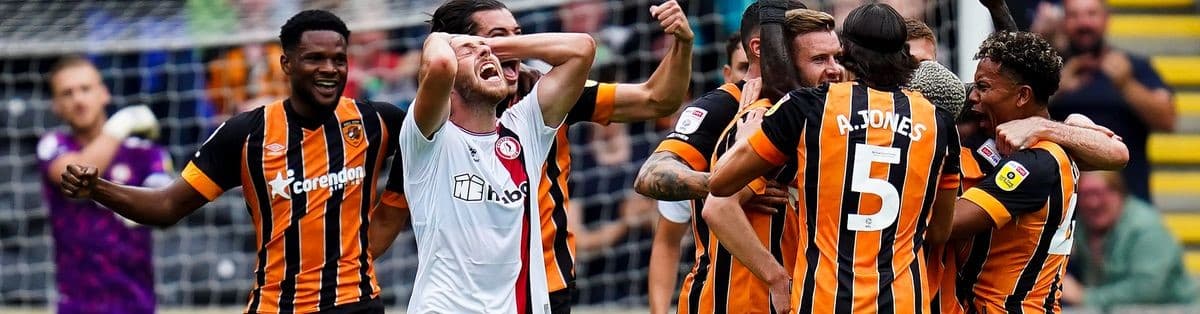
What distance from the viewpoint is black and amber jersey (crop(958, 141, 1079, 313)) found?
4.75 meters

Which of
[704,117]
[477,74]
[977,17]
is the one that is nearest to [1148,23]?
[977,17]

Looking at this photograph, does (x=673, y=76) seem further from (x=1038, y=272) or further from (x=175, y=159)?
(x=175, y=159)

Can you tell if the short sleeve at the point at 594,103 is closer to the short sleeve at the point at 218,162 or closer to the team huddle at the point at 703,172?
the team huddle at the point at 703,172

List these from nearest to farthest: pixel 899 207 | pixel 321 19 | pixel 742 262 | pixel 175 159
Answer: pixel 899 207 < pixel 742 262 < pixel 321 19 < pixel 175 159

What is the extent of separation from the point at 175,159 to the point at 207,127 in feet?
0.93

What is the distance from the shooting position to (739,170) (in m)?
4.41

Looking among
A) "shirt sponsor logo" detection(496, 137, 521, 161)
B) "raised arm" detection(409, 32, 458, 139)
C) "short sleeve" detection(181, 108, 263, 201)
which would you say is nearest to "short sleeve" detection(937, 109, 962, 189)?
"shirt sponsor logo" detection(496, 137, 521, 161)

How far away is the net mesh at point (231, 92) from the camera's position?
9805 millimetres

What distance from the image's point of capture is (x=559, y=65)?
5.00 m

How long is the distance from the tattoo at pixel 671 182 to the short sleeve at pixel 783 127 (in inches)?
11.0

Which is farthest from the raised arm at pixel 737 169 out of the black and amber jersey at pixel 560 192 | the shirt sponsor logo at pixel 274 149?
the shirt sponsor logo at pixel 274 149

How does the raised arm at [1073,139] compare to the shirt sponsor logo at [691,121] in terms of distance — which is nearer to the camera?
the raised arm at [1073,139]

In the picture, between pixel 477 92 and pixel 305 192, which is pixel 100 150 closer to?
pixel 305 192

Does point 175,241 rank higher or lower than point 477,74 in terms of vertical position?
lower
